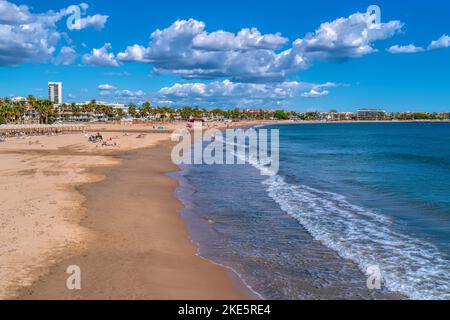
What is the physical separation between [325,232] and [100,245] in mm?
7232

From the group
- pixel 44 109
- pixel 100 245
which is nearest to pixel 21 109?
pixel 44 109

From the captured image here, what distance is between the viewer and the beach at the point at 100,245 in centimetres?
897

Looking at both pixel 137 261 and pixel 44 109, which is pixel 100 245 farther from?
pixel 44 109

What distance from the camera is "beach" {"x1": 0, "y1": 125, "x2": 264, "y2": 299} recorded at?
8969 mm

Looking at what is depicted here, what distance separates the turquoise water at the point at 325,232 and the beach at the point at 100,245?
957mm

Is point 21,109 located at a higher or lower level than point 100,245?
higher

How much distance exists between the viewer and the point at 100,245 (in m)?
12.0

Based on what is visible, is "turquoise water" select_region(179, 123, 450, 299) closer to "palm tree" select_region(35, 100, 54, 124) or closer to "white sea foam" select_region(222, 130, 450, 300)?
"white sea foam" select_region(222, 130, 450, 300)

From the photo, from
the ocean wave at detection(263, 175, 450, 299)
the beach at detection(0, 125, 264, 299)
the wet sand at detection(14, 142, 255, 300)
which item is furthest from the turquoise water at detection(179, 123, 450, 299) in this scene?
the beach at detection(0, 125, 264, 299)

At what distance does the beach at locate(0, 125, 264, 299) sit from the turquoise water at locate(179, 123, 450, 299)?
37.7 inches

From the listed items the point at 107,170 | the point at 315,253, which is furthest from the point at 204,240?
the point at 107,170

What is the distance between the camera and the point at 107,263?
1052 centimetres

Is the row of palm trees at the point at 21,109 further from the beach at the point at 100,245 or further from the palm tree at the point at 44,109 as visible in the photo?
the beach at the point at 100,245
